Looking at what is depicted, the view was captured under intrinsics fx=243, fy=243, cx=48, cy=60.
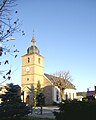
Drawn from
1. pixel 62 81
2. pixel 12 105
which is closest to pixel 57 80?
pixel 62 81

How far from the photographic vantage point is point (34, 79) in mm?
61219

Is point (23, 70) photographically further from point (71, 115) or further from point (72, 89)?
point (71, 115)

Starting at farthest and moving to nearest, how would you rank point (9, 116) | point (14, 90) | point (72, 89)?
point (72, 89) < point (14, 90) < point (9, 116)

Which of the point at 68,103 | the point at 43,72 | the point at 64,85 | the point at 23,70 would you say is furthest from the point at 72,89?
the point at 68,103

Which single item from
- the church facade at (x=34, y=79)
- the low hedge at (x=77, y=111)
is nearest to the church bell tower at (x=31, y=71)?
the church facade at (x=34, y=79)

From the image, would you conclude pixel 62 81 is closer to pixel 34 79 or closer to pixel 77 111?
pixel 34 79

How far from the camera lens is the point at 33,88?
199ft

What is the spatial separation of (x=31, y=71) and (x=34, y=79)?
8.25ft

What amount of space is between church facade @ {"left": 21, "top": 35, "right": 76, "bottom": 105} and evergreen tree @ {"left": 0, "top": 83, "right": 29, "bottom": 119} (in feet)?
125

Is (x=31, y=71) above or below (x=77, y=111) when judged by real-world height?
above

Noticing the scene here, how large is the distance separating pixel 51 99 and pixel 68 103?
4930 cm

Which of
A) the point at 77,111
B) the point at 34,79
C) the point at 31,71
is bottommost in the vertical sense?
the point at 77,111

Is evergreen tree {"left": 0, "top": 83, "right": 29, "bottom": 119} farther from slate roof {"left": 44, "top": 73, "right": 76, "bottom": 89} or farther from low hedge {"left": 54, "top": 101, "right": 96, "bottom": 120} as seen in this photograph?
slate roof {"left": 44, "top": 73, "right": 76, "bottom": 89}

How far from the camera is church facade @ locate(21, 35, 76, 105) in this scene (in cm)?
6144
